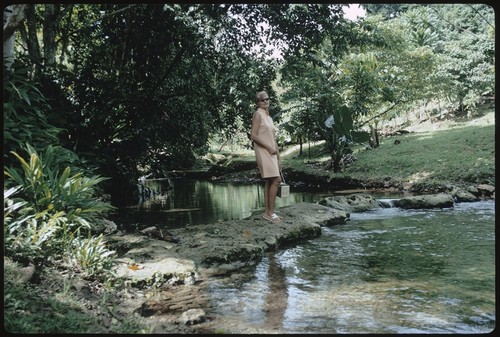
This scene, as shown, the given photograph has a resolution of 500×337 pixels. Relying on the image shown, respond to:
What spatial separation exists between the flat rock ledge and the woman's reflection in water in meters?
0.52

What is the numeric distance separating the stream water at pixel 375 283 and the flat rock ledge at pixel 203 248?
0.28m

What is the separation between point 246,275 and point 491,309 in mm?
2490

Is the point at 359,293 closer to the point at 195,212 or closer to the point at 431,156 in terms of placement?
the point at 195,212

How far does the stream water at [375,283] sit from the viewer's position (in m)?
3.37

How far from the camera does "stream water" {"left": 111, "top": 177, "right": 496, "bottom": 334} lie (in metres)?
3.37

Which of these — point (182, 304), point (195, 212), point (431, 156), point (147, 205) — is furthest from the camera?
point (431, 156)

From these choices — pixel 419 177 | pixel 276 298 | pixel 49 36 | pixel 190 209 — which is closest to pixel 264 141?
pixel 276 298

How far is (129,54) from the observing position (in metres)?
12.9

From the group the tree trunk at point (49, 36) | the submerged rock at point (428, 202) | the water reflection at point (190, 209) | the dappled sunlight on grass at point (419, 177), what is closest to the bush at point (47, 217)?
the water reflection at point (190, 209)

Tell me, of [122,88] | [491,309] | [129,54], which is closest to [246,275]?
[491,309]

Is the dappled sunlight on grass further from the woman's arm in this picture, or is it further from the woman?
the woman's arm

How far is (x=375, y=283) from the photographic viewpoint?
4.35 meters

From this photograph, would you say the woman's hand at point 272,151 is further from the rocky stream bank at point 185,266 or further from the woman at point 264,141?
the rocky stream bank at point 185,266

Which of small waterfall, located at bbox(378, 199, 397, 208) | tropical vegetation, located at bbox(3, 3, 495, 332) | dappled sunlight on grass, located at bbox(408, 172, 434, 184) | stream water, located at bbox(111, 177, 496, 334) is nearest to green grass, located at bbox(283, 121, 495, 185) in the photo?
dappled sunlight on grass, located at bbox(408, 172, 434, 184)
